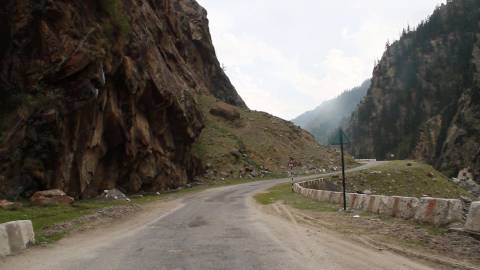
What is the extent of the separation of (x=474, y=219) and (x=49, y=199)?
15492 millimetres

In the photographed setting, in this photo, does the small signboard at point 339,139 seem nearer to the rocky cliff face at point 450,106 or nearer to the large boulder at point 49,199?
the large boulder at point 49,199

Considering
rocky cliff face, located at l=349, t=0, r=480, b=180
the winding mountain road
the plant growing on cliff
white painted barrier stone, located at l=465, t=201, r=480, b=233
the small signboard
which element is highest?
rocky cliff face, located at l=349, t=0, r=480, b=180

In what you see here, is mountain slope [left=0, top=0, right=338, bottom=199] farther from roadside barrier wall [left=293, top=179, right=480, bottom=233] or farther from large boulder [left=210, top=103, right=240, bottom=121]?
large boulder [left=210, top=103, right=240, bottom=121]

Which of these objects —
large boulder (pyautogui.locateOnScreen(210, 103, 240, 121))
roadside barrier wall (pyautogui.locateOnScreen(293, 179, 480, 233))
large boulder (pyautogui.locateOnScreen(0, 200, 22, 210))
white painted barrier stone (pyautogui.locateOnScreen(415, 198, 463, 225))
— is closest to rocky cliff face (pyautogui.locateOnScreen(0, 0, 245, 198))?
large boulder (pyautogui.locateOnScreen(0, 200, 22, 210))

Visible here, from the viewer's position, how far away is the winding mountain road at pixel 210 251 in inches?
322

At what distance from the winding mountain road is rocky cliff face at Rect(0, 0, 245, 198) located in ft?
29.6

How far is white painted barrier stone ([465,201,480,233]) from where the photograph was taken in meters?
9.33

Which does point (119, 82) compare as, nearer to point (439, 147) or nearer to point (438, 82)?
point (439, 147)

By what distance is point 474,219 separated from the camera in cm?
948

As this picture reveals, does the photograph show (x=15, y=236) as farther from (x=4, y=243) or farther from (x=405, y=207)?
(x=405, y=207)

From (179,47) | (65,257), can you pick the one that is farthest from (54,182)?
(179,47)

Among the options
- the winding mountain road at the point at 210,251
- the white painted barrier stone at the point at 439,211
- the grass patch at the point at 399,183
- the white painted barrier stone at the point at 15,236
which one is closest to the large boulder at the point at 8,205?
the winding mountain road at the point at 210,251

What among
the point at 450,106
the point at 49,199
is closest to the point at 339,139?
the point at 49,199

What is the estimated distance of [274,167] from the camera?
62.7 metres
